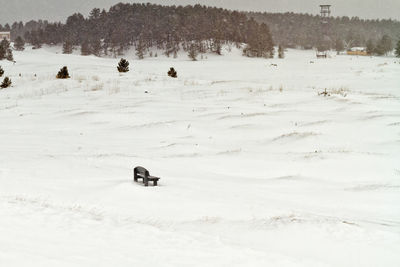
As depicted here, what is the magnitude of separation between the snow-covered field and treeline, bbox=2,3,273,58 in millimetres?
66162

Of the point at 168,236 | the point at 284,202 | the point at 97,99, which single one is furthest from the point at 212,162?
the point at 97,99

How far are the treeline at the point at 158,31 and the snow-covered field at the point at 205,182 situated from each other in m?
66.2

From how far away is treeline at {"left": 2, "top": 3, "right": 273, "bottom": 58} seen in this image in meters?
88.0

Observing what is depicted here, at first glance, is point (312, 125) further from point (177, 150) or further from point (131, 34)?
point (131, 34)

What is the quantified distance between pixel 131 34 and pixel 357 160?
11075 cm

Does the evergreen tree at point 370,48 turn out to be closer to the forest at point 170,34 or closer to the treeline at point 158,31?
the forest at point 170,34

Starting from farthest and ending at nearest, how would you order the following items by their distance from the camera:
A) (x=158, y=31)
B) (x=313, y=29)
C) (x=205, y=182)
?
(x=313, y=29) → (x=158, y=31) → (x=205, y=182)

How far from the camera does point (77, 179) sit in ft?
21.8

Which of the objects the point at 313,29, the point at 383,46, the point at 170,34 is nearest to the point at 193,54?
the point at 170,34

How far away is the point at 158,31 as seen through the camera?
103 meters

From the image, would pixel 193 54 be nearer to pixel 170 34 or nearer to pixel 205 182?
pixel 170 34

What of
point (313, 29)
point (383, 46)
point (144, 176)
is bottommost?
point (144, 176)

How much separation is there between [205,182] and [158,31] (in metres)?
100

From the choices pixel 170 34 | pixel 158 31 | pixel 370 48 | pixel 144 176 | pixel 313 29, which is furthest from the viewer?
pixel 313 29
